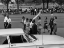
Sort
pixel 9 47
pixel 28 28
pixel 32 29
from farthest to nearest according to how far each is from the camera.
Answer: pixel 28 28
pixel 32 29
pixel 9 47

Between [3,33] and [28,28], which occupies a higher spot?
[3,33]

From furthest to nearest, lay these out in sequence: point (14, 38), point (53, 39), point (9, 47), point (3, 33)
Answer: point (14, 38)
point (3, 33)
point (53, 39)
point (9, 47)

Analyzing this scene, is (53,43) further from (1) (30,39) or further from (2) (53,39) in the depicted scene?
(1) (30,39)

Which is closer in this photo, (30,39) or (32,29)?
(30,39)

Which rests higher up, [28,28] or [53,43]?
[53,43]

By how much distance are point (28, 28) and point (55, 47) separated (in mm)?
7888

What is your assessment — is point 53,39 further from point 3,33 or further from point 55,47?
point 3,33

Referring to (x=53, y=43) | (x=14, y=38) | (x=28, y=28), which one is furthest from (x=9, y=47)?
(x=28, y=28)

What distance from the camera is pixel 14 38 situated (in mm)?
7180

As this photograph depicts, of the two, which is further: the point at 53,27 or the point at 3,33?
the point at 53,27

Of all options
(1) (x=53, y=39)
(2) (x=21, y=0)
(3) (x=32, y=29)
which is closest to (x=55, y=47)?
(1) (x=53, y=39)

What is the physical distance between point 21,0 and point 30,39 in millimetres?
38664

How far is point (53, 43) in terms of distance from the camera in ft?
17.7

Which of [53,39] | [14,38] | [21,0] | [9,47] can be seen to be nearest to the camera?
[9,47]
